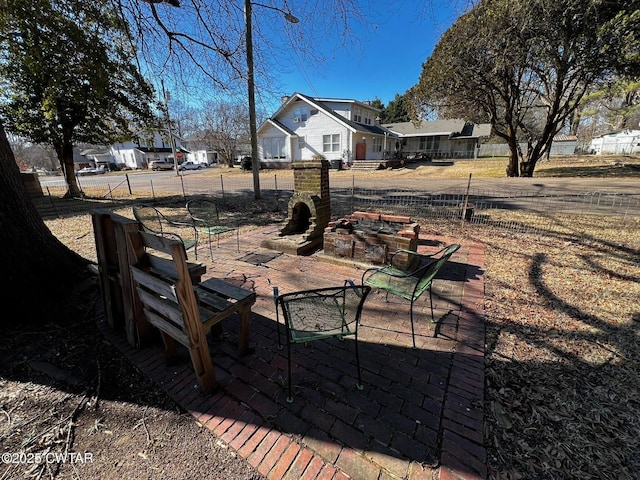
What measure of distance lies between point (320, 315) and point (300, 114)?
81.7ft

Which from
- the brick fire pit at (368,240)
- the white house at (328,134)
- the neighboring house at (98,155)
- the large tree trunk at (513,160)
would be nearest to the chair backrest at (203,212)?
the brick fire pit at (368,240)

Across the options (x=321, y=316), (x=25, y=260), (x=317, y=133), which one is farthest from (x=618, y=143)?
(x=25, y=260)

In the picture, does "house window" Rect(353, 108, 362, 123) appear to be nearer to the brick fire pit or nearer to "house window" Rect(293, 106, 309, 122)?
"house window" Rect(293, 106, 309, 122)

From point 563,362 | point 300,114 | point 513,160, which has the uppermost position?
point 300,114

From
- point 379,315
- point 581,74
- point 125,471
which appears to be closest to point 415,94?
point 581,74

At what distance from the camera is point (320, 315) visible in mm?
2172

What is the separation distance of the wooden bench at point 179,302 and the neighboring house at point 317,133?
20954 millimetres

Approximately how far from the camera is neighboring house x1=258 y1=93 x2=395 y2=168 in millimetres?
23062

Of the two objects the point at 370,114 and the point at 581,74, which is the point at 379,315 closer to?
the point at 581,74

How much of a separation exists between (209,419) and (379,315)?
1916mm

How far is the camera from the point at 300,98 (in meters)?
23.3

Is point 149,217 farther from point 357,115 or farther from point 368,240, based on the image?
point 357,115

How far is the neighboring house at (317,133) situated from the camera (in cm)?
2306

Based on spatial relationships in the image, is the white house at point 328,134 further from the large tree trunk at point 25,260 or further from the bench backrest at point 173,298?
the bench backrest at point 173,298
